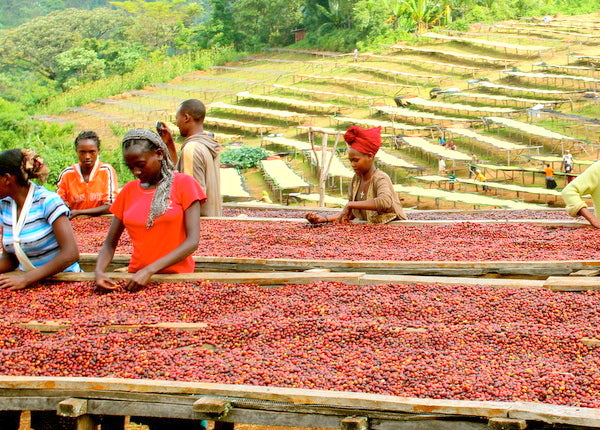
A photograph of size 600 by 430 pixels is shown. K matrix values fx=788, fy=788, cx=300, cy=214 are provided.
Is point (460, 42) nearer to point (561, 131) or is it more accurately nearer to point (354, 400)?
point (561, 131)

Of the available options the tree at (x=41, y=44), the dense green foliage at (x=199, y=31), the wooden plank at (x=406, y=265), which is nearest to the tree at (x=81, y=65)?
the dense green foliage at (x=199, y=31)

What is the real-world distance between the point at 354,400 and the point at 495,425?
44 cm

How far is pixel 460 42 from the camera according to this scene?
34.9m

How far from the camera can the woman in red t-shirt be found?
3816mm

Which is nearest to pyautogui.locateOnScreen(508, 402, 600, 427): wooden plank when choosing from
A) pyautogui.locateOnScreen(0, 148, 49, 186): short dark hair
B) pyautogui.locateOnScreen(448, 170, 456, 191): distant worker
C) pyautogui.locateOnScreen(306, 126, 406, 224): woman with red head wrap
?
pyautogui.locateOnScreen(0, 148, 49, 186): short dark hair

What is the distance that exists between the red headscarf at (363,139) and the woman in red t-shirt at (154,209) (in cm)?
192

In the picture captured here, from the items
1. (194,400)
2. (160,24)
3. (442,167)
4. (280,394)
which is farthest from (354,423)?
(160,24)

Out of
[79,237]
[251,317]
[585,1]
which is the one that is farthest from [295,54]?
[251,317]

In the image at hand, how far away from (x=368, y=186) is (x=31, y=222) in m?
2.63

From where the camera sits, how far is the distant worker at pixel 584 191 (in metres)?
5.28

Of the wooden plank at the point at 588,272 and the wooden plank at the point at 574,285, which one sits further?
the wooden plank at the point at 588,272

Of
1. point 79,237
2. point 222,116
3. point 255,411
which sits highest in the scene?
point 255,411

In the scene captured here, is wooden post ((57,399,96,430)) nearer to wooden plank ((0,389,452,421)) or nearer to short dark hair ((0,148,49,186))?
wooden plank ((0,389,452,421))

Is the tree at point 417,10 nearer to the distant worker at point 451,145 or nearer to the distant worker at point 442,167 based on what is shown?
the distant worker at point 451,145
